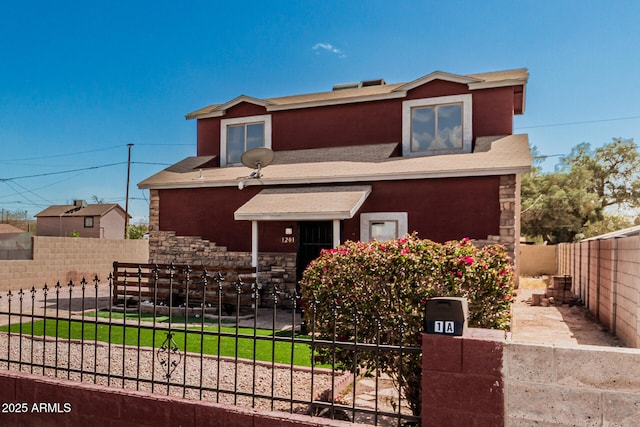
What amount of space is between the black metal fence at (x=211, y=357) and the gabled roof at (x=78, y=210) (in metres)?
33.5

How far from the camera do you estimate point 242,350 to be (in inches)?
312

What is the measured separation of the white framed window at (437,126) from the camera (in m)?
13.6

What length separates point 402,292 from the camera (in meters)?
4.30

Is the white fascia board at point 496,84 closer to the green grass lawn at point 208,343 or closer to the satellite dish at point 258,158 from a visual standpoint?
the satellite dish at point 258,158

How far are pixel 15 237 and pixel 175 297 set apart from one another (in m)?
10.4

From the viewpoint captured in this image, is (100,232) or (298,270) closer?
(298,270)

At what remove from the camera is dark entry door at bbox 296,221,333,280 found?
42.9 feet

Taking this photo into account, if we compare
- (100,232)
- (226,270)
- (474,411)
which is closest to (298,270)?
(226,270)

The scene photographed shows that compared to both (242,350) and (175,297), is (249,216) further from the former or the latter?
(242,350)

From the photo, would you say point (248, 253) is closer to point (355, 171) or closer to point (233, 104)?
point (355, 171)

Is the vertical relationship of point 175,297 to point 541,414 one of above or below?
below

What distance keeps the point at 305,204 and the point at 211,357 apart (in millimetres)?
6048

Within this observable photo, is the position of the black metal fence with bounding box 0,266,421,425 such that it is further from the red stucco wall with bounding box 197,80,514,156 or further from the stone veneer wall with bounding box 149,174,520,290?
the red stucco wall with bounding box 197,80,514,156

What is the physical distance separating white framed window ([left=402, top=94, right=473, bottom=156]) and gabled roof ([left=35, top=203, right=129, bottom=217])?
36.5 metres
